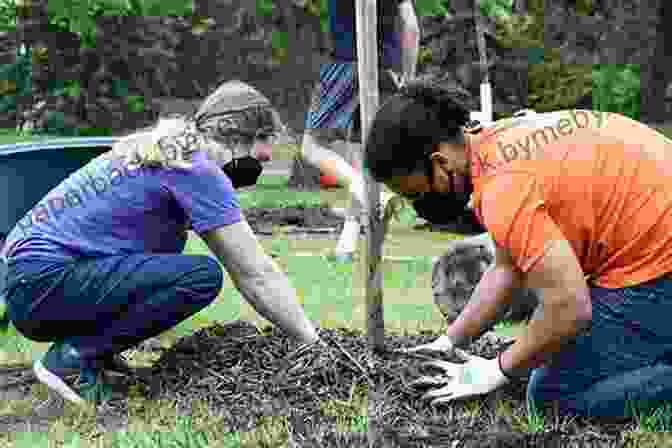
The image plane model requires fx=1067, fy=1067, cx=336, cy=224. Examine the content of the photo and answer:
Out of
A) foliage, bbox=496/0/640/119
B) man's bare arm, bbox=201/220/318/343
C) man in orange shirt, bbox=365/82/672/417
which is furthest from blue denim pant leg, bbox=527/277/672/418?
foliage, bbox=496/0/640/119

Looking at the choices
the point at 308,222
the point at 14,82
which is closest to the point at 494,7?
the point at 308,222

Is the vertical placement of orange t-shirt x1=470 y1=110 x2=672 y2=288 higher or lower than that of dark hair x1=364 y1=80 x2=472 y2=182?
lower

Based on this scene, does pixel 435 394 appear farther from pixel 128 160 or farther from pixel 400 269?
pixel 400 269

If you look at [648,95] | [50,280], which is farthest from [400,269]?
[648,95]

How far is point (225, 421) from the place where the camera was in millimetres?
3695

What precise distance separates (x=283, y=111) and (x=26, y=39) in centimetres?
433

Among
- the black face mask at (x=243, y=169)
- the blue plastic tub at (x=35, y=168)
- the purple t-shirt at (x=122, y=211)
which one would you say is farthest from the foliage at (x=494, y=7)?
the purple t-shirt at (x=122, y=211)

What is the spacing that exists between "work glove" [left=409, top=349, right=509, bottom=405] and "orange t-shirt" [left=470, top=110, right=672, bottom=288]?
1.48 ft

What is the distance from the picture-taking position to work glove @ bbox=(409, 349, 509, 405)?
11.4 feet

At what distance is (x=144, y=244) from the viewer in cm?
407

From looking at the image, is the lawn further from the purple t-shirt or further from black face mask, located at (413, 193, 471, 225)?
black face mask, located at (413, 193, 471, 225)

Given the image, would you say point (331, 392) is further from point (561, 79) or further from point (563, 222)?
point (561, 79)

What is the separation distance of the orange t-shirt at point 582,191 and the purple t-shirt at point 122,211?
1.07 metres

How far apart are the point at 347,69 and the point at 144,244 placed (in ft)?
8.18
